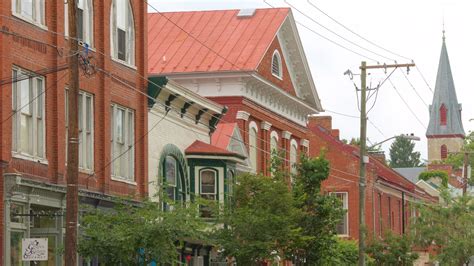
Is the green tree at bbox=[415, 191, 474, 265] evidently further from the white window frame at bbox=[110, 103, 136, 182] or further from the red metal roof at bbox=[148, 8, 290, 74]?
the white window frame at bbox=[110, 103, 136, 182]

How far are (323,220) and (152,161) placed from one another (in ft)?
21.4

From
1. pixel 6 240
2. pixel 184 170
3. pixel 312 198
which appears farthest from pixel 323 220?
pixel 6 240

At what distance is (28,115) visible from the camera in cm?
3388

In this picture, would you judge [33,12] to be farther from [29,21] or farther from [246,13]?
[246,13]

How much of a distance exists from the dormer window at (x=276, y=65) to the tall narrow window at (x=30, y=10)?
24.5 m

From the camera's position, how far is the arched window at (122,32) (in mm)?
39938

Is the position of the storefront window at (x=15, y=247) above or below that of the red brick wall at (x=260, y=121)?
below

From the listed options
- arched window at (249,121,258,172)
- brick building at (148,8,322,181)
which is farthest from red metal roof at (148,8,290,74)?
arched window at (249,121,258,172)

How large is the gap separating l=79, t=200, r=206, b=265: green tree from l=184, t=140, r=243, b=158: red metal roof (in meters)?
13.4

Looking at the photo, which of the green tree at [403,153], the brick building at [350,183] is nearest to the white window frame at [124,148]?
the brick building at [350,183]

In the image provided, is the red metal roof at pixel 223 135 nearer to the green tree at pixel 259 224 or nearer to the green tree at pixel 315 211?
the green tree at pixel 315 211

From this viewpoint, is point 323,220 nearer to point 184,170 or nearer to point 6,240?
point 184,170

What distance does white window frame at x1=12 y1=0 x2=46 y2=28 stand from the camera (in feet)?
108

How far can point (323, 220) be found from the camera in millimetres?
45688
